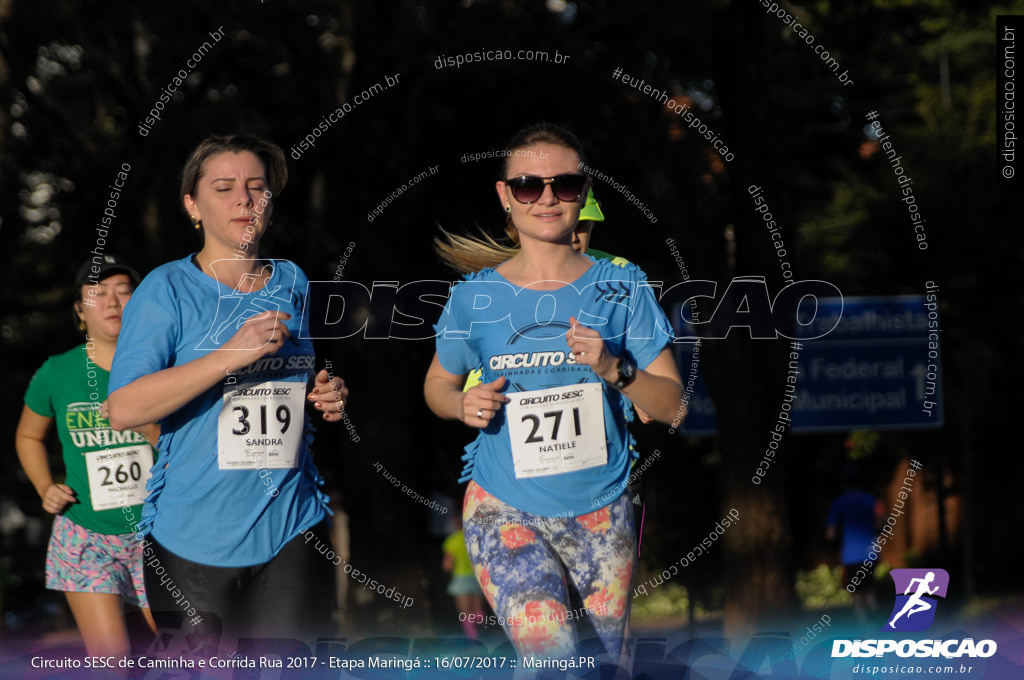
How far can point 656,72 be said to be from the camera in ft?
35.5

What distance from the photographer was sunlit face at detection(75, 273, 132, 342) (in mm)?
4965

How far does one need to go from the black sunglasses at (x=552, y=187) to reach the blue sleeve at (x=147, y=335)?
1185mm

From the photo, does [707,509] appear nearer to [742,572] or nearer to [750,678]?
[742,572]

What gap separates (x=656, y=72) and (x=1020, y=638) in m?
6.65

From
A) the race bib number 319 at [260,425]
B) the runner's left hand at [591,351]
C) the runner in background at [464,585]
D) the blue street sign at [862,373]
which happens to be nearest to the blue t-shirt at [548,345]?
the runner's left hand at [591,351]

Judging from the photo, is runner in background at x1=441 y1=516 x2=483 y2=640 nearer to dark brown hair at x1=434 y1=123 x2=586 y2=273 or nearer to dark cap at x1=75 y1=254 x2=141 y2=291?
dark cap at x1=75 y1=254 x2=141 y2=291

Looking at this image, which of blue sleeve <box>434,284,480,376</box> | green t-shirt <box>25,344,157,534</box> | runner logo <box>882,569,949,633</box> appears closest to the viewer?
blue sleeve <box>434,284,480,376</box>

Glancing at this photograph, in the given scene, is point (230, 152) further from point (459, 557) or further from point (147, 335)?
point (459, 557)

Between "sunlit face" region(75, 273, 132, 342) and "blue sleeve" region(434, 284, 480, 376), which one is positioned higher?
"sunlit face" region(75, 273, 132, 342)

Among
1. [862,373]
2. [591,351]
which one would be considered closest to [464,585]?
[862,373]

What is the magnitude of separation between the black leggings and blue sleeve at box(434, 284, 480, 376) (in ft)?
2.54

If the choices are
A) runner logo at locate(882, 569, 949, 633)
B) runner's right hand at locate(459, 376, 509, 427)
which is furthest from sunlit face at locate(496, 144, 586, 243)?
runner logo at locate(882, 569, 949, 633)

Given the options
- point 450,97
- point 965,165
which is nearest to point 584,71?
point 450,97

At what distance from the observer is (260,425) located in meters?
3.90
